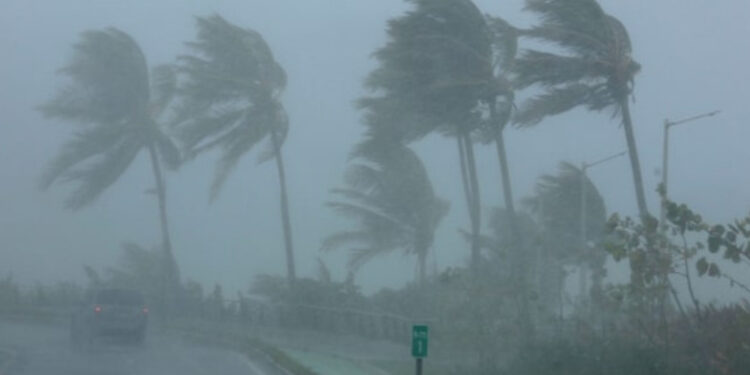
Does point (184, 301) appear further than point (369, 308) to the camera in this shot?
Yes

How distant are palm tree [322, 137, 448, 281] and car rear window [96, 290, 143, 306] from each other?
35.4ft

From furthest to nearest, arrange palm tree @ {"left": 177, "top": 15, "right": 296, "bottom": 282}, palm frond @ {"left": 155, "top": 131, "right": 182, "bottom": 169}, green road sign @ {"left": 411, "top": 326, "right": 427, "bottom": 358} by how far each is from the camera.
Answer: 1. palm frond @ {"left": 155, "top": 131, "right": 182, "bottom": 169}
2. palm tree @ {"left": 177, "top": 15, "right": 296, "bottom": 282}
3. green road sign @ {"left": 411, "top": 326, "right": 427, "bottom": 358}

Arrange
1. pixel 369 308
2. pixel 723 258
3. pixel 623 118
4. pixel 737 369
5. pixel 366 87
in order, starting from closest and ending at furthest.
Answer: pixel 737 369 < pixel 723 258 < pixel 623 118 < pixel 366 87 < pixel 369 308

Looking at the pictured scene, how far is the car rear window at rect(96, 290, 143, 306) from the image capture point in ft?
114

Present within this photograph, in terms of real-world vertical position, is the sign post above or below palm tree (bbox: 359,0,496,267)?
below

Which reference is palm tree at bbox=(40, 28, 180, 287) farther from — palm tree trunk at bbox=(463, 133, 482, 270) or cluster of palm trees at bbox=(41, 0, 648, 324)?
palm tree trunk at bbox=(463, 133, 482, 270)

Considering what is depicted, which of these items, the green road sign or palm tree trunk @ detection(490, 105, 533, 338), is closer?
the green road sign

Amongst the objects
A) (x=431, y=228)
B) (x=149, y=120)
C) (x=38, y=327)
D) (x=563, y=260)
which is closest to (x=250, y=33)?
(x=149, y=120)

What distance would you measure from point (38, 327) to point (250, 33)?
44.6ft

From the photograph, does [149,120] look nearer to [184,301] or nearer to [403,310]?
[184,301]

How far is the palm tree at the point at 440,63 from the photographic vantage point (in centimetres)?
3284

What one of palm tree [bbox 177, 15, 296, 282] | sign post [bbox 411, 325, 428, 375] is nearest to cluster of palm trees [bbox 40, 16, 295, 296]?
palm tree [bbox 177, 15, 296, 282]

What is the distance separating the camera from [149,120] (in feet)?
161

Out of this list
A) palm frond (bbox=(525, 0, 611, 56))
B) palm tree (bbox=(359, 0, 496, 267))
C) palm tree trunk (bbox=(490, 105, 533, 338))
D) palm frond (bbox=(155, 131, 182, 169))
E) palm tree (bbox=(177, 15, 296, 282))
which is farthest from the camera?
palm frond (bbox=(155, 131, 182, 169))
